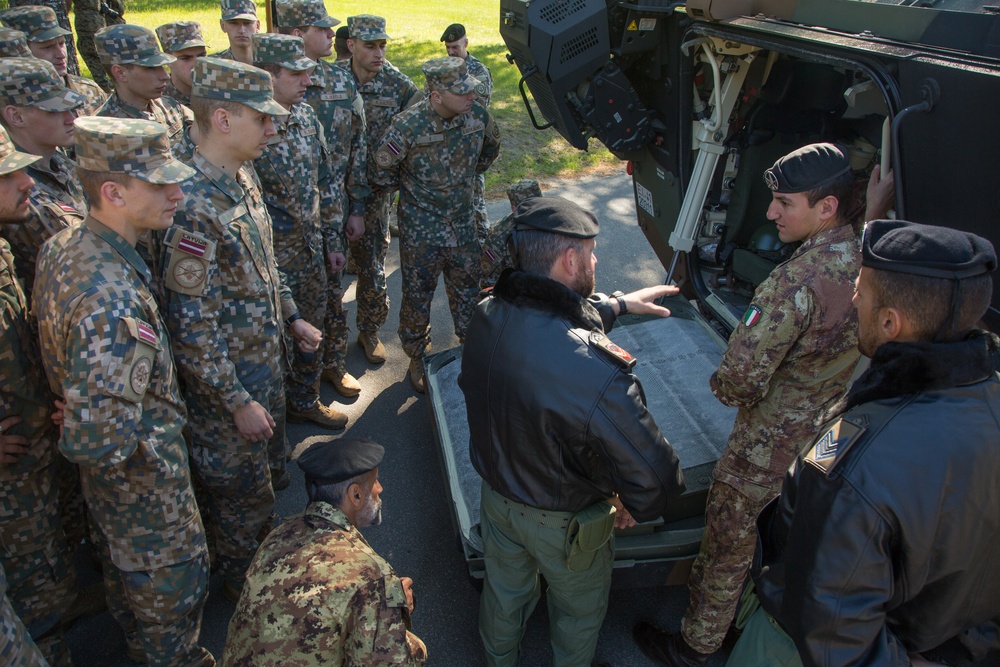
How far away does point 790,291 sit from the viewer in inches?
84.7

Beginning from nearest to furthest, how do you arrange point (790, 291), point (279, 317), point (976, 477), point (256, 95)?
point (976, 477)
point (790, 291)
point (256, 95)
point (279, 317)

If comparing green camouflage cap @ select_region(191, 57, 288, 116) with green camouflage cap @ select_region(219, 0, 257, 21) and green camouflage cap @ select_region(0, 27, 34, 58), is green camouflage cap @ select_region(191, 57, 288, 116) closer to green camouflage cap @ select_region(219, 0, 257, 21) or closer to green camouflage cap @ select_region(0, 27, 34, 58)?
green camouflage cap @ select_region(0, 27, 34, 58)

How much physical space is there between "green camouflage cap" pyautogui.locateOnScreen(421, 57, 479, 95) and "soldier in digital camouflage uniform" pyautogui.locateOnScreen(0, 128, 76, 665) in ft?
7.07

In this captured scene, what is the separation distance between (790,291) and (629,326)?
155 cm

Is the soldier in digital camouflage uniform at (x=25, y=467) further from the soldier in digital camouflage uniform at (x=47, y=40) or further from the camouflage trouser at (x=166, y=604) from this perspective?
the soldier in digital camouflage uniform at (x=47, y=40)

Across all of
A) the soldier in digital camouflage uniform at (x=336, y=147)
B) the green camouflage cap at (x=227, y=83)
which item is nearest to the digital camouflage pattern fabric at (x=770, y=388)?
the green camouflage cap at (x=227, y=83)

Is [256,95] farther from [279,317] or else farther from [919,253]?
[919,253]

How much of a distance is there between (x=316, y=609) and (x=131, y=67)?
3.17 metres

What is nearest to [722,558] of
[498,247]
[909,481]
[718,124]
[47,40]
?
[909,481]

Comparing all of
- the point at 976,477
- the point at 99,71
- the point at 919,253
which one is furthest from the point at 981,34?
the point at 99,71

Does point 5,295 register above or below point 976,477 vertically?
below

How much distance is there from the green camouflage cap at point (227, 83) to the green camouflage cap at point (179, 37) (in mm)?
2329

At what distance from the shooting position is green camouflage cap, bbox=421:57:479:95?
380 cm

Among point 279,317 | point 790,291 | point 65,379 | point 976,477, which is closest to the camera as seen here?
point 976,477
